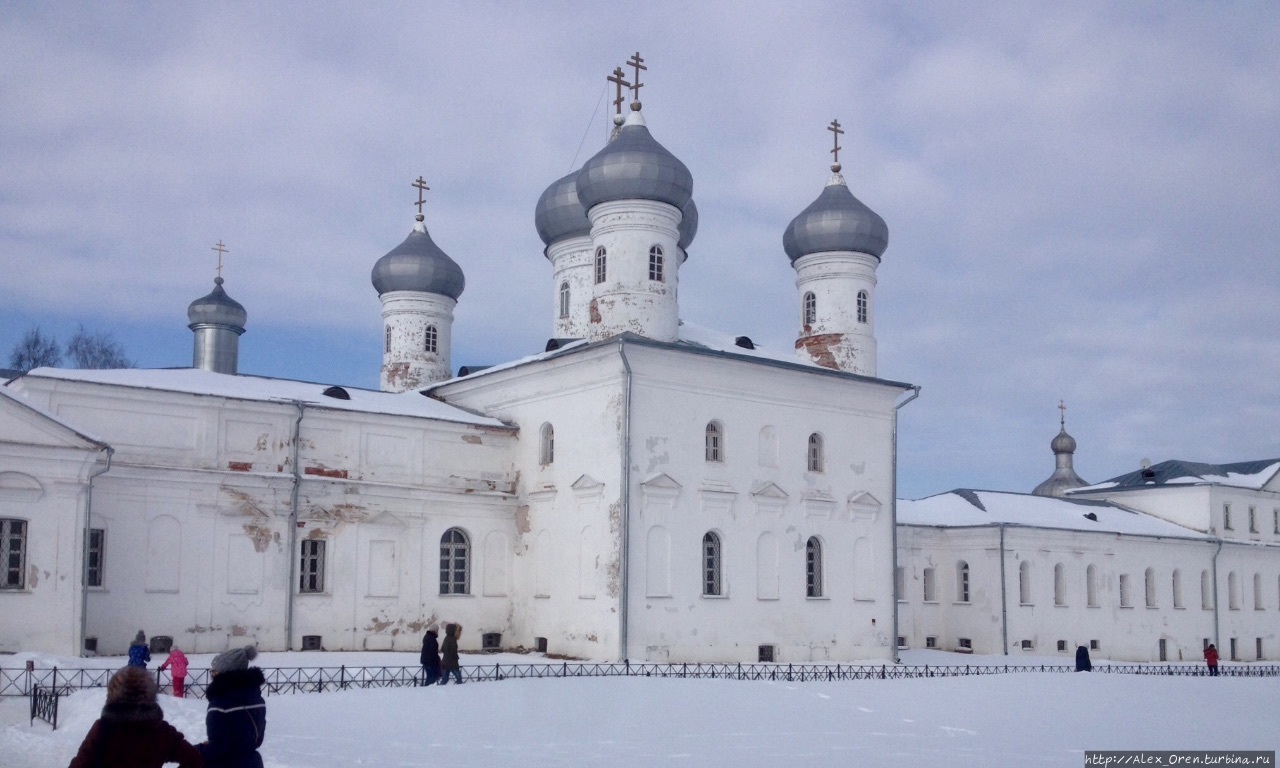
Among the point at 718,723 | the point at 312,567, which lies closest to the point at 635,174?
the point at 312,567

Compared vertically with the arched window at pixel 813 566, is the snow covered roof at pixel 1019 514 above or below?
above

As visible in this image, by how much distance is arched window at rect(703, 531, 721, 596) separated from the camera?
23.8 meters

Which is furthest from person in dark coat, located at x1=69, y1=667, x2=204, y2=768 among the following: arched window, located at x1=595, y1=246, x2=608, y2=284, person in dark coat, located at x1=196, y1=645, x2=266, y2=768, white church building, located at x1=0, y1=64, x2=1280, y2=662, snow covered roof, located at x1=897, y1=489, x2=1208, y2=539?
snow covered roof, located at x1=897, y1=489, x2=1208, y2=539

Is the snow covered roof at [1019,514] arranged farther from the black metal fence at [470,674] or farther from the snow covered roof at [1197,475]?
the black metal fence at [470,674]

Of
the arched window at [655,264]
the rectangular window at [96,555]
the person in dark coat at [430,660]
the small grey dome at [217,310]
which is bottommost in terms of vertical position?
the person in dark coat at [430,660]

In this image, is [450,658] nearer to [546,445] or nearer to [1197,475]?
[546,445]

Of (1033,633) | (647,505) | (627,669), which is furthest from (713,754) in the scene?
(1033,633)

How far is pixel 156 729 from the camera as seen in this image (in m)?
5.63

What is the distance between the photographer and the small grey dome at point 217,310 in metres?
34.2

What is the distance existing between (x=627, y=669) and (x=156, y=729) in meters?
14.9

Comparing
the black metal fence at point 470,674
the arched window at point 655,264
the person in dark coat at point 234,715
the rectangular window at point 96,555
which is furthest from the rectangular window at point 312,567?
the person in dark coat at point 234,715

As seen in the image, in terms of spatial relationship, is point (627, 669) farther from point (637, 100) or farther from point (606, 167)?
point (637, 100)

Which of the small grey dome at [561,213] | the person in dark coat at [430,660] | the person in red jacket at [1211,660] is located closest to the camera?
the person in dark coat at [430,660]

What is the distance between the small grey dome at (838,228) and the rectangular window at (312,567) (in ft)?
43.7
